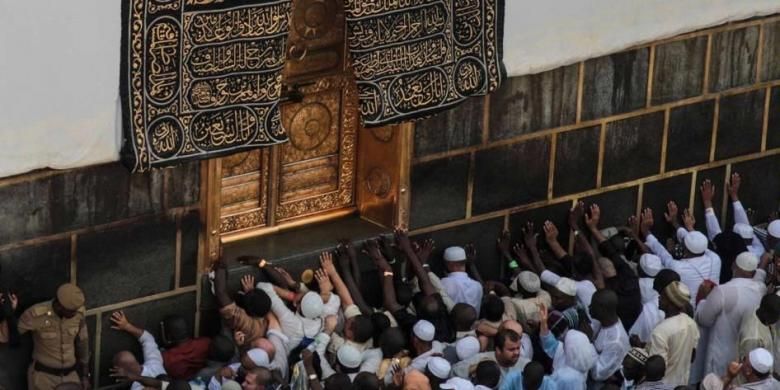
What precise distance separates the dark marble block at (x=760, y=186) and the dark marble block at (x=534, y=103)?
2.02 metres

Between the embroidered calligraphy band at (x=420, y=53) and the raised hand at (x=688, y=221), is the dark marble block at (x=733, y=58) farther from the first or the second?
the embroidered calligraphy band at (x=420, y=53)

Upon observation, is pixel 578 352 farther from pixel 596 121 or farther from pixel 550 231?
pixel 596 121

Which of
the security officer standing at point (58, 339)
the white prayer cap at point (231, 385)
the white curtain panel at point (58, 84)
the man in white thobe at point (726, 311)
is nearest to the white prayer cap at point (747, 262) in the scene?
the man in white thobe at point (726, 311)

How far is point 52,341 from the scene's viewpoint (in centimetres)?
1387

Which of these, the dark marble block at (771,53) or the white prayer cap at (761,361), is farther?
the dark marble block at (771,53)

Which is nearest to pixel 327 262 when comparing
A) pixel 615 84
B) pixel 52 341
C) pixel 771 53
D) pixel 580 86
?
pixel 52 341

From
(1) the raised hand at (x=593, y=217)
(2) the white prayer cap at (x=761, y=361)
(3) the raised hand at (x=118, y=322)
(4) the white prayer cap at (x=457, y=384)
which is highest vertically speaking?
(2) the white prayer cap at (x=761, y=361)

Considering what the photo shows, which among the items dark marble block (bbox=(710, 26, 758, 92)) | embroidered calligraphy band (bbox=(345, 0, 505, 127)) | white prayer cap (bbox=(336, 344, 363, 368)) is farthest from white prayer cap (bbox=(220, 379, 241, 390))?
dark marble block (bbox=(710, 26, 758, 92))

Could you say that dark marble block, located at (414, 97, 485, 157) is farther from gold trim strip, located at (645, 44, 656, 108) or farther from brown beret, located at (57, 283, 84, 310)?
brown beret, located at (57, 283, 84, 310)

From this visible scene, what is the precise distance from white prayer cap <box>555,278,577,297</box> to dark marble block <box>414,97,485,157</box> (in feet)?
4.73

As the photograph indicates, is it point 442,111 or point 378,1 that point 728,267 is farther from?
point 378,1

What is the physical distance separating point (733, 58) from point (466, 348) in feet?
14.9

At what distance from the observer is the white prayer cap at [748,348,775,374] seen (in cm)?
1380

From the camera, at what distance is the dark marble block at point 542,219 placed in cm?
1645
